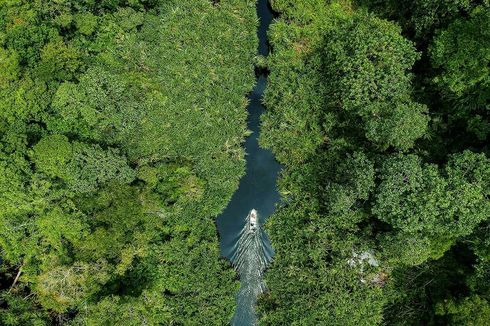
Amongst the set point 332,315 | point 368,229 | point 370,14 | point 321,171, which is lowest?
point 332,315

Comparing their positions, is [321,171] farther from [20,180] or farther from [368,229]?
[20,180]

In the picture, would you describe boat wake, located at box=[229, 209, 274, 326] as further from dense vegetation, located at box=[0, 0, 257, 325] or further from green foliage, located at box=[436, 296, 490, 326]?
green foliage, located at box=[436, 296, 490, 326]

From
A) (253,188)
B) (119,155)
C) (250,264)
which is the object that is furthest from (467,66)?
(119,155)

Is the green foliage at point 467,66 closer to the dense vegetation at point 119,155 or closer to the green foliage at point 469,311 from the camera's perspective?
the green foliage at point 469,311

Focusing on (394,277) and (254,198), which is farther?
(254,198)

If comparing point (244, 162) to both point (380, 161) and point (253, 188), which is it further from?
point (380, 161)

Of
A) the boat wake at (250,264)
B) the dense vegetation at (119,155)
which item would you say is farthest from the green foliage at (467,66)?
the boat wake at (250,264)

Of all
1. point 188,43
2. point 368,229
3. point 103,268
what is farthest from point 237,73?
point 103,268
